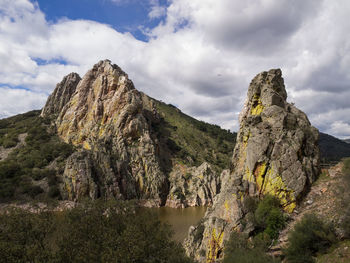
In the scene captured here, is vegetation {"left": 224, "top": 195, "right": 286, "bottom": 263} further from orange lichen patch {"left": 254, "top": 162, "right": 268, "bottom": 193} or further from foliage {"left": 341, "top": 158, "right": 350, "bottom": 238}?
foliage {"left": 341, "top": 158, "right": 350, "bottom": 238}

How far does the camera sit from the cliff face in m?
56.0

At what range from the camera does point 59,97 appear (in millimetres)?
89938

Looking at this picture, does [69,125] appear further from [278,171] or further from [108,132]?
[278,171]

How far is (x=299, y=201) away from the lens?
22516 millimetres

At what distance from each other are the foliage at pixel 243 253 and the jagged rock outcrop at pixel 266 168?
2.92 m

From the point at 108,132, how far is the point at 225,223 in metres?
52.2

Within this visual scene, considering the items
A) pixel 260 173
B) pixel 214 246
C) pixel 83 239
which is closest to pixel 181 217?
pixel 214 246

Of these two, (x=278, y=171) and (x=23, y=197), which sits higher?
(x=278, y=171)

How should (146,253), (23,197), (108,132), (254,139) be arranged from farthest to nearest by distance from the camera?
(108,132)
(23,197)
(254,139)
(146,253)

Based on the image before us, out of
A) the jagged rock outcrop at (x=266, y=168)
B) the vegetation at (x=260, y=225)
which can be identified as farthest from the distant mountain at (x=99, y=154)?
the vegetation at (x=260, y=225)

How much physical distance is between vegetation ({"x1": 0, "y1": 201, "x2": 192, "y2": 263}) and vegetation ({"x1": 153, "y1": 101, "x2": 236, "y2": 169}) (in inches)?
2374

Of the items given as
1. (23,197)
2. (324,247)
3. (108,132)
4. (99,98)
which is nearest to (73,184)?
(23,197)

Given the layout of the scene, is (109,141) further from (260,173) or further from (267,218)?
(267,218)

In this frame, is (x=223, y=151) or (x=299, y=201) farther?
(x=223, y=151)
